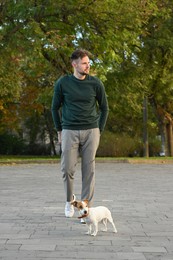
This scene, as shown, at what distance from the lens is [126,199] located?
10453mm

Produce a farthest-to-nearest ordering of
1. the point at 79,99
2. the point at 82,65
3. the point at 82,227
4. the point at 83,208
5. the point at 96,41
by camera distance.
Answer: the point at 96,41
the point at 79,99
the point at 82,65
the point at 82,227
the point at 83,208

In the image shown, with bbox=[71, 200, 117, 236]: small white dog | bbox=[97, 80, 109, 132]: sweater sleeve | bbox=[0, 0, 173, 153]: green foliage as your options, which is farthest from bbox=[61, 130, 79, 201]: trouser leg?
bbox=[0, 0, 173, 153]: green foliage

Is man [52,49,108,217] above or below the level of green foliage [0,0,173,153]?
below

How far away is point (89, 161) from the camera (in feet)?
24.3

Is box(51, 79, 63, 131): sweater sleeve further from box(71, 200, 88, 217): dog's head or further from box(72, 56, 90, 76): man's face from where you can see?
box(71, 200, 88, 217): dog's head

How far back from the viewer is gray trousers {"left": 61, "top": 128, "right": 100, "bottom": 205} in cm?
735

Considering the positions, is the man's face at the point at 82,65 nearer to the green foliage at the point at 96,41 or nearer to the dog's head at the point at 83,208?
the dog's head at the point at 83,208

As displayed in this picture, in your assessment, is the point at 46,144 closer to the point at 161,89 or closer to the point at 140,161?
the point at 161,89

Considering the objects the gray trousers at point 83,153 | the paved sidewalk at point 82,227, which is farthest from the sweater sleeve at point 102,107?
the paved sidewalk at point 82,227

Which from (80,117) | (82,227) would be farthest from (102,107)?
(82,227)

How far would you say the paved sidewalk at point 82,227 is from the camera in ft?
17.9

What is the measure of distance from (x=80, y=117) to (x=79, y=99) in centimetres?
23

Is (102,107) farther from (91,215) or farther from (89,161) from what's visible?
(91,215)

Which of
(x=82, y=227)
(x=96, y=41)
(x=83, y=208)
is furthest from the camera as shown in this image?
(x=96, y=41)
